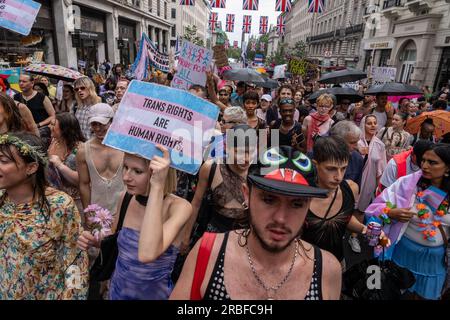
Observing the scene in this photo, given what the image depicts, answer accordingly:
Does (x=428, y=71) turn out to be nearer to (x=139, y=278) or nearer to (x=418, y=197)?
(x=418, y=197)

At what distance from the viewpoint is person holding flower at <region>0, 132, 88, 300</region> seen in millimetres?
1796

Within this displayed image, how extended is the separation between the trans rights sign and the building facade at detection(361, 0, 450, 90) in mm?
22551

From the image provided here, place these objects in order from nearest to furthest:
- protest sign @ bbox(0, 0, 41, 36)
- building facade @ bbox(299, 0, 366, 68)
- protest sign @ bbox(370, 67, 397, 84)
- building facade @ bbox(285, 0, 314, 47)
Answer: protest sign @ bbox(0, 0, 41, 36) → protest sign @ bbox(370, 67, 397, 84) → building facade @ bbox(299, 0, 366, 68) → building facade @ bbox(285, 0, 314, 47)

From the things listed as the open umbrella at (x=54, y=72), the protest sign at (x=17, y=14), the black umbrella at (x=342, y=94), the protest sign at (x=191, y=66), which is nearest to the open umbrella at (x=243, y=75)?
the black umbrella at (x=342, y=94)

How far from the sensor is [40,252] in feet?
6.01

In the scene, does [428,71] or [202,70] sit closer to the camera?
[202,70]

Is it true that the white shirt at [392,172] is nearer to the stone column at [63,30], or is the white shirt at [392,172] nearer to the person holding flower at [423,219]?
the person holding flower at [423,219]

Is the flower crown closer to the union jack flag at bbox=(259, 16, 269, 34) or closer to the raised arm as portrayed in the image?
the raised arm

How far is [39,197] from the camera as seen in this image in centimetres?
188

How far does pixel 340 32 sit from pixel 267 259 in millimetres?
47919

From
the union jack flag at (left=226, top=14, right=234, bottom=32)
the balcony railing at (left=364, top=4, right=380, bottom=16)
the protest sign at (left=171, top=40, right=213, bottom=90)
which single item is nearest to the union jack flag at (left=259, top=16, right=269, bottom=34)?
the union jack flag at (left=226, top=14, right=234, bottom=32)

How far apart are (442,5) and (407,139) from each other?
67.2 feet

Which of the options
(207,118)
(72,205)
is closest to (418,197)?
(207,118)

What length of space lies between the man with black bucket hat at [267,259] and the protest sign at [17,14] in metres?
5.04
